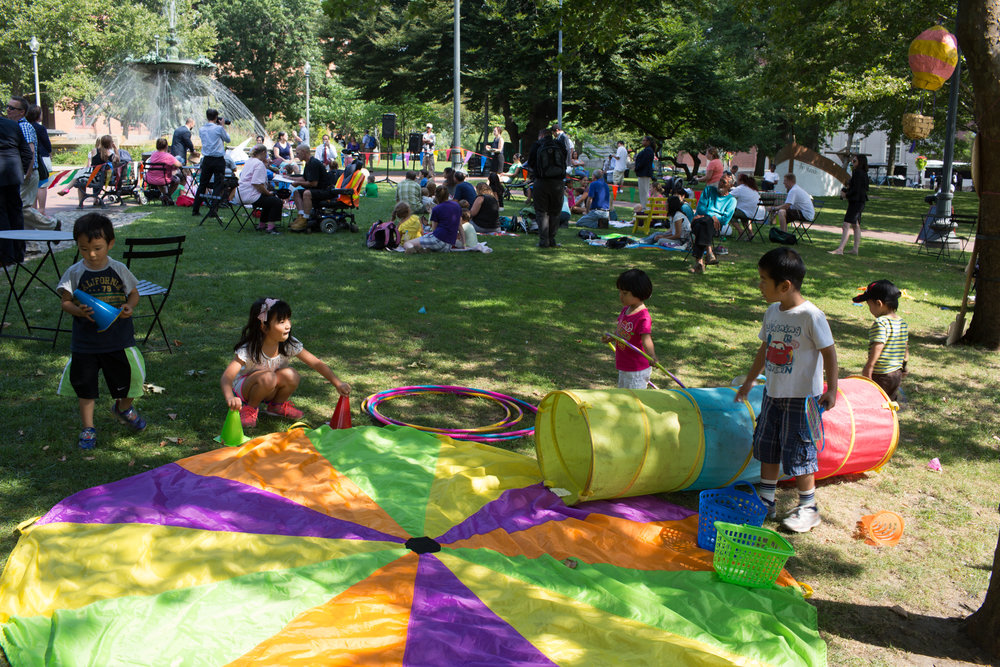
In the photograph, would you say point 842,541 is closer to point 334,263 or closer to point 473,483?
point 473,483

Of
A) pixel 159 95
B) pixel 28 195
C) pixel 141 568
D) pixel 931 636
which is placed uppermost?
pixel 159 95

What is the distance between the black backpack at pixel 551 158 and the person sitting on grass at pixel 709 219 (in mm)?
2610

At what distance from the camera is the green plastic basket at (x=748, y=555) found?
156 inches

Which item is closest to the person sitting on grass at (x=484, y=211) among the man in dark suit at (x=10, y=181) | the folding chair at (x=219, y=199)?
the folding chair at (x=219, y=199)

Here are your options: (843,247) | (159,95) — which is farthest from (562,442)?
(159,95)

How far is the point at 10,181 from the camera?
983 cm

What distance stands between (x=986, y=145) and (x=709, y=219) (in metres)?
4.94

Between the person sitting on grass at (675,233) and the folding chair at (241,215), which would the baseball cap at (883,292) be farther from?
the folding chair at (241,215)

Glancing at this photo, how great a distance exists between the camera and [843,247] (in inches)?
639

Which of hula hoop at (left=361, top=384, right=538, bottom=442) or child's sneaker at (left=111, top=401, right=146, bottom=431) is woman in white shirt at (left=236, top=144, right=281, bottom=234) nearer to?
hula hoop at (left=361, top=384, right=538, bottom=442)

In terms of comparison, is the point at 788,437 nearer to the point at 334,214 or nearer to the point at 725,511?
the point at 725,511

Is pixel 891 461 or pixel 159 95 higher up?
pixel 159 95

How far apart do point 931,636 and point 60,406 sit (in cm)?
598

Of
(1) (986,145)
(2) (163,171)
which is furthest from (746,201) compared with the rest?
(2) (163,171)
